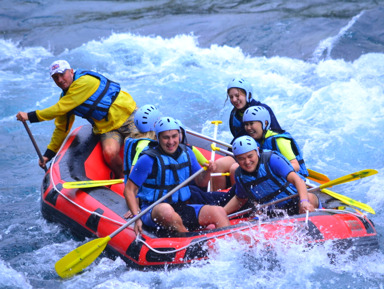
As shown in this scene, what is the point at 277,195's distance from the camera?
4.55 metres

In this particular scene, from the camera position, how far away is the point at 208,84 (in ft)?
32.8

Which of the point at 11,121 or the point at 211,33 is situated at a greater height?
the point at 211,33

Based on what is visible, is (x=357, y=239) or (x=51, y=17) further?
(x=51, y=17)

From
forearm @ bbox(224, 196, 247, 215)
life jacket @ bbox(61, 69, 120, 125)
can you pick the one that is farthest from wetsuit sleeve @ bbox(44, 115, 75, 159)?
forearm @ bbox(224, 196, 247, 215)

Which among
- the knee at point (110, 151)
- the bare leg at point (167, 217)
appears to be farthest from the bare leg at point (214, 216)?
the knee at point (110, 151)

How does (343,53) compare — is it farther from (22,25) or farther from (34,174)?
(22,25)

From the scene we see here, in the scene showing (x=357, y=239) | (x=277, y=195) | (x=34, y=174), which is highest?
(x=277, y=195)

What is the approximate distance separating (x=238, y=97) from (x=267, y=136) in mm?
641

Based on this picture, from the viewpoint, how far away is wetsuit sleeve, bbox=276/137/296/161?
4797mm

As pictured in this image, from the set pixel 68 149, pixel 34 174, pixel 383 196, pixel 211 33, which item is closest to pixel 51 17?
pixel 211 33

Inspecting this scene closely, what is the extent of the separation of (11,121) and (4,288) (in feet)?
16.1

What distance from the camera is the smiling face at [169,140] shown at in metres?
4.42

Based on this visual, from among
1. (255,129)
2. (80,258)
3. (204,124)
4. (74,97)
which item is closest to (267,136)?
(255,129)

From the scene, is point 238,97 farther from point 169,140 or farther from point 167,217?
point 167,217
